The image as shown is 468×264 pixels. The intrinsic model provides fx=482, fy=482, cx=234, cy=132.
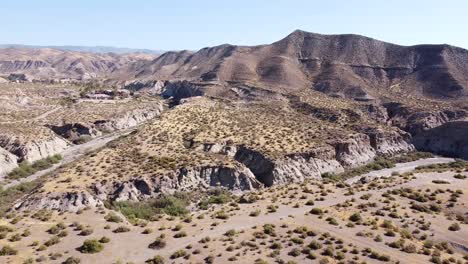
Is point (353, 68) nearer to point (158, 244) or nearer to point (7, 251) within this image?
point (158, 244)

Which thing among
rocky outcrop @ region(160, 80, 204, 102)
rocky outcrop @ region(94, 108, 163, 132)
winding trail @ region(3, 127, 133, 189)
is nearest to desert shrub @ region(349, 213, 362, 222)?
winding trail @ region(3, 127, 133, 189)

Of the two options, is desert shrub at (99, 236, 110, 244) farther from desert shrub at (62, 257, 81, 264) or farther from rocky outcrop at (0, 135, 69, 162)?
rocky outcrop at (0, 135, 69, 162)

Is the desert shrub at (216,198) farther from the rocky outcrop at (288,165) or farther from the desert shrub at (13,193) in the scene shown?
the desert shrub at (13,193)

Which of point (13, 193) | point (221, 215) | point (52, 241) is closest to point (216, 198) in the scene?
point (221, 215)

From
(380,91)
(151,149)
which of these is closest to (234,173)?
(151,149)

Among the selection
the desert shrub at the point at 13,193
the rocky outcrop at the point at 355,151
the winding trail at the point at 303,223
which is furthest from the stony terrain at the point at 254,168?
the desert shrub at the point at 13,193

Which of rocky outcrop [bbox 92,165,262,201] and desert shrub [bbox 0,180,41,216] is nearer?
desert shrub [bbox 0,180,41,216]

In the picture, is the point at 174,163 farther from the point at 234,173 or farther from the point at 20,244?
the point at 20,244
